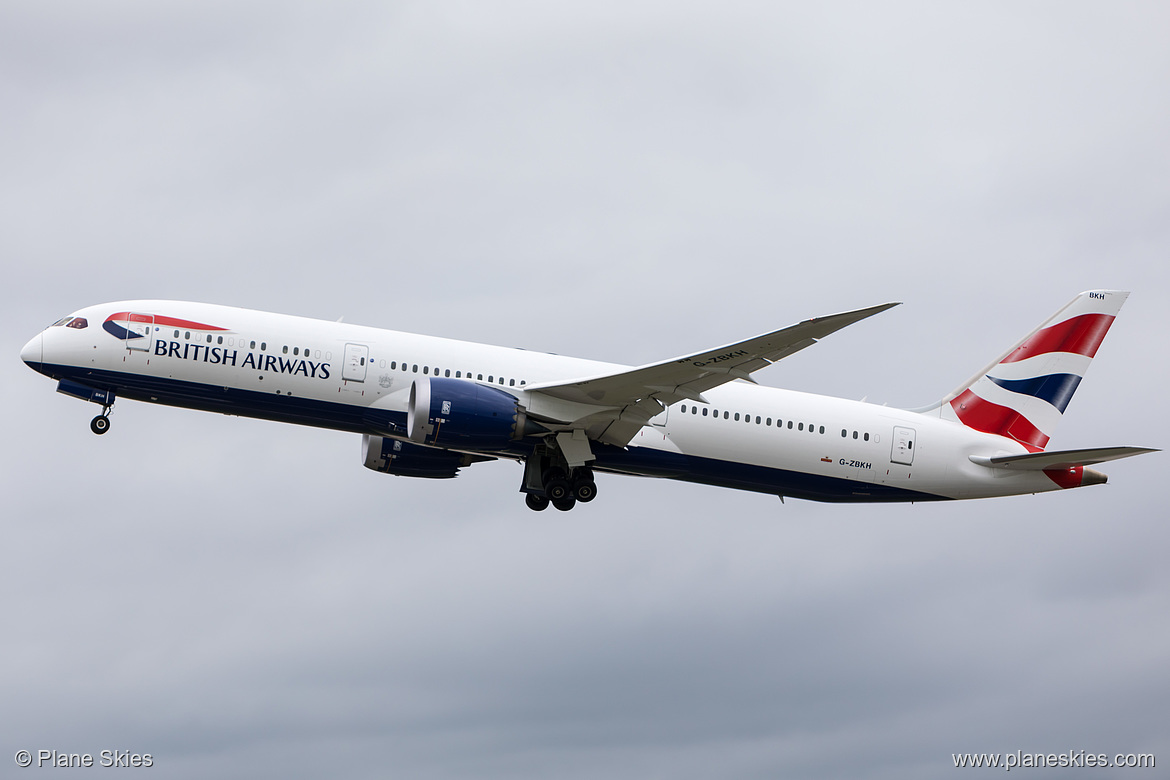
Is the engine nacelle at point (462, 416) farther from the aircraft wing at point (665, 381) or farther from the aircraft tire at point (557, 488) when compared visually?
the aircraft tire at point (557, 488)

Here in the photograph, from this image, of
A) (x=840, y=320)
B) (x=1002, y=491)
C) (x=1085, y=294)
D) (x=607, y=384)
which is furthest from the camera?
(x=1085, y=294)

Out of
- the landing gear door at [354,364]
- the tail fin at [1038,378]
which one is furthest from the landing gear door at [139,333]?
the tail fin at [1038,378]

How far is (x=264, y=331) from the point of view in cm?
3259

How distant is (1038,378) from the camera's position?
39906mm

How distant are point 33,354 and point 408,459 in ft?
37.3

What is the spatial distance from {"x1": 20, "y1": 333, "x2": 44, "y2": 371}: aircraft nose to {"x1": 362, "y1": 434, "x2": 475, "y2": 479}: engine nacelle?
32.1 ft

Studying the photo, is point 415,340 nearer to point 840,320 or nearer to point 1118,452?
point 840,320

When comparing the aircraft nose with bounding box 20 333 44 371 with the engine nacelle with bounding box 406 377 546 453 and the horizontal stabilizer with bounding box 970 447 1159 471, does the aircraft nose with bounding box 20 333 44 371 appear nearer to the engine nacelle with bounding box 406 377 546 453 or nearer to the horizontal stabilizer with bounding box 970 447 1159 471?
the engine nacelle with bounding box 406 377 546 453

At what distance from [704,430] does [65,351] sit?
57.7 feet

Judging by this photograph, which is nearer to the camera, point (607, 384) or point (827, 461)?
point (607, 384)

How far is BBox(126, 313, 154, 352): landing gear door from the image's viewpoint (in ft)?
106

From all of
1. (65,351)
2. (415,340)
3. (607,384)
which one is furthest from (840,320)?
(65,351)

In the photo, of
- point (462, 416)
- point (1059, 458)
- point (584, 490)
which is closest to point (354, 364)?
point (462, 416)

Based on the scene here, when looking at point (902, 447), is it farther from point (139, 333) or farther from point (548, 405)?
point (139, 333)
